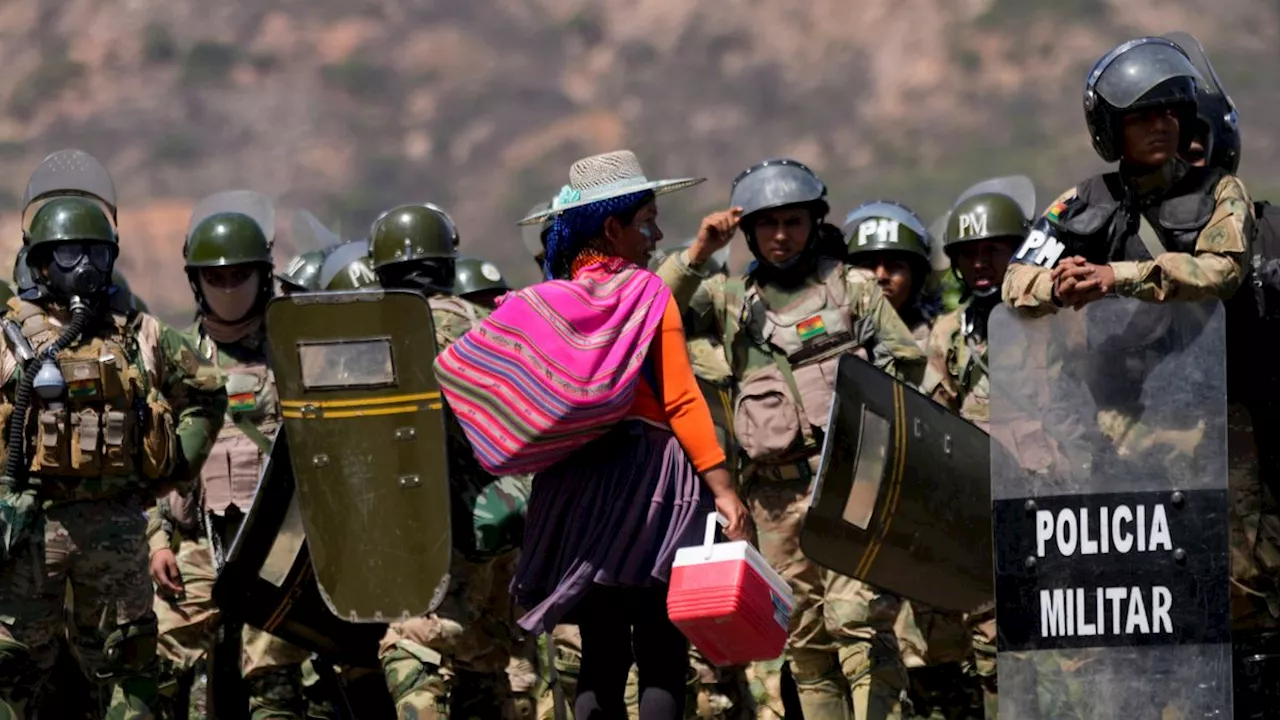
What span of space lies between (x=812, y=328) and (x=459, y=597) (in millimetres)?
1934

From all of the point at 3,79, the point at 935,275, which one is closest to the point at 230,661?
the point at 935,275

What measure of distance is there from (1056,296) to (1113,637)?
3.19 feet

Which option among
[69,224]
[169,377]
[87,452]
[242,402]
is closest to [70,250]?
[69,224]

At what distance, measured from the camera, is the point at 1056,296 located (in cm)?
666

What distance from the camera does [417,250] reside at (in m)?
9.55

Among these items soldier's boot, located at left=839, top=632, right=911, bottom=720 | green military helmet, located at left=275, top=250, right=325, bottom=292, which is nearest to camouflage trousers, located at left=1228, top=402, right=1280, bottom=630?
soldier's boot, located at left=839, top=632, right=911, bottom=720

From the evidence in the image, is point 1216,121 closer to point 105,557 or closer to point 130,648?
point 105,557

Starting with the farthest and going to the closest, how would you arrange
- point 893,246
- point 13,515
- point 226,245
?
point 893,246, point 226,245, point 13,515

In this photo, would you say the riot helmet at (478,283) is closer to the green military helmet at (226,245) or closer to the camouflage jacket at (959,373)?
the green military helmet at (226,245)

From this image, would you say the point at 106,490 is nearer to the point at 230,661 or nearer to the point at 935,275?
the point at 230,661

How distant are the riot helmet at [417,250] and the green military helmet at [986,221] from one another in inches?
87.1

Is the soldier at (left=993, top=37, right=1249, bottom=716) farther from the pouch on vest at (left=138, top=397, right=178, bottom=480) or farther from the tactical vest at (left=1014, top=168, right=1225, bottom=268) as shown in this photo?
the pouch on vest at (left=138, top=397, right=178, bottom=480)

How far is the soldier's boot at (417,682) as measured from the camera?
8.64 meters

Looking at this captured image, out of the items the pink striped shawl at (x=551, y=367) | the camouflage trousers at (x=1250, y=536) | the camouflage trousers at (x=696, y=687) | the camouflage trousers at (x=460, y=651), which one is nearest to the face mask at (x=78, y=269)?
the camouflage trousers at (x=460, y=651)
